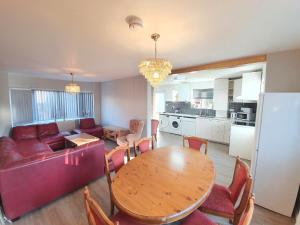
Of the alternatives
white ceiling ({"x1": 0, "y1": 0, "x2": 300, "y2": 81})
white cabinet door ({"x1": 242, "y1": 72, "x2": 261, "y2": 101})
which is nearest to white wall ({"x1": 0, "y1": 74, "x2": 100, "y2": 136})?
white ceiling ({"x1": 0, "y1": 0, "x2": 300, "y2": 81})

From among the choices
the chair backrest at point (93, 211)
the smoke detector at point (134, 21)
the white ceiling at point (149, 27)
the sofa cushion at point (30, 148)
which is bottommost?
the sofa cushion at point (30, 148)

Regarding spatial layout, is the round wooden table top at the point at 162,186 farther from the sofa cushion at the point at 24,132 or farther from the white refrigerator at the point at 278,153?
the sofa cushion at the point at 24,132

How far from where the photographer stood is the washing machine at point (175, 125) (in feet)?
19.7

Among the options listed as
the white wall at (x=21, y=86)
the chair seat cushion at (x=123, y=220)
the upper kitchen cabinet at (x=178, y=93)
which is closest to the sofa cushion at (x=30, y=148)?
the white wall at (x=21, y=86)

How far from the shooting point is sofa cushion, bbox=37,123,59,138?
4.50 meters

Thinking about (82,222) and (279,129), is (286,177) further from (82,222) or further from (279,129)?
(82,222)

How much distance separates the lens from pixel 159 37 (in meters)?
1.73

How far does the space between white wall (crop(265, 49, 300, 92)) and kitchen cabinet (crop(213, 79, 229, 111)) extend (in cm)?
256

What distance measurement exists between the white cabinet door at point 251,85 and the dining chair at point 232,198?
2641 millimetres

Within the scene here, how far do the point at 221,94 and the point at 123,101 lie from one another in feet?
11.6

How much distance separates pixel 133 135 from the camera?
4121 mm

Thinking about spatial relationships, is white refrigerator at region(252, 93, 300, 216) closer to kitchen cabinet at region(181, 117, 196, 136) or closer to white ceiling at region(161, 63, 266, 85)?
white ceiling at region(161, 63, 266, 85)

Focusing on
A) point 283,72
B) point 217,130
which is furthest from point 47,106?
point 283,72

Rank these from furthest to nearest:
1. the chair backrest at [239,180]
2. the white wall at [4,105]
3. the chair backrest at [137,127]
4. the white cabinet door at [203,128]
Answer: the white cabinet door at [203,128]
the chair backrest at [137,127]
the white wall at [4,105]
the chair backrest at [239,180]
